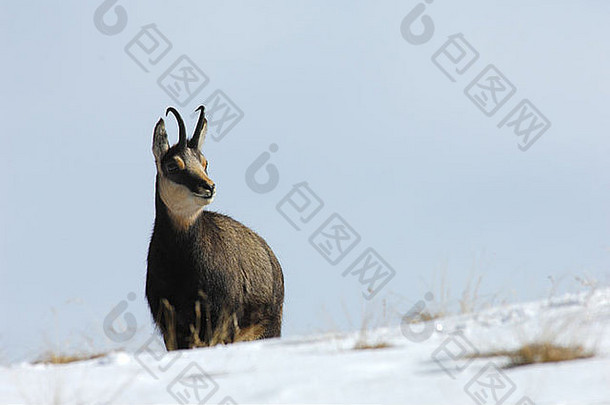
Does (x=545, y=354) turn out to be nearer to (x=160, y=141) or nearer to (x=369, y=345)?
(x=369, y=345)

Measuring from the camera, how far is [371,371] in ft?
17.7

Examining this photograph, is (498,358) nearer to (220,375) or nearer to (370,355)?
(370,355)

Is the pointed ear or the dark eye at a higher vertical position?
the pointed ear

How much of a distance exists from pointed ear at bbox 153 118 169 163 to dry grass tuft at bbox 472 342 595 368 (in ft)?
20.8

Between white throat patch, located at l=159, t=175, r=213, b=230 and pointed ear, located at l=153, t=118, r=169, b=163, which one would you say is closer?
white throat patch, located at l=159, t=175, r=213, b=230

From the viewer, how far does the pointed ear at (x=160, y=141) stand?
1078 cm

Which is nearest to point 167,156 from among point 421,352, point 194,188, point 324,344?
point 194,188

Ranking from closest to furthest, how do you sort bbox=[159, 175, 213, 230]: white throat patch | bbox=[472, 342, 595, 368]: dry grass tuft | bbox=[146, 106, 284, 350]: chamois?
bbox=[472, 342, 595, 368]: dry grass tuft < bbox=[146, 106, 284, 350]: chamois < bbox=[159, 175, 213, 230]: white throat patch

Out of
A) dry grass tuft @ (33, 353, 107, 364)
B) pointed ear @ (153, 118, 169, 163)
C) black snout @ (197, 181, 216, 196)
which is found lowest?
dry grass tuft @ (33, 353, 107, 364)

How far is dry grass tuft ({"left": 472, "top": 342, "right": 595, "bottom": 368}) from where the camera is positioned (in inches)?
211

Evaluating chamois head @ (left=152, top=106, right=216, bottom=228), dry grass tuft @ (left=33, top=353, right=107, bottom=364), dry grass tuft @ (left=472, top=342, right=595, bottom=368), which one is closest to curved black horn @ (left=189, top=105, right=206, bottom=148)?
chamois head @ (left=152, top=106, right=216, bottom=228)

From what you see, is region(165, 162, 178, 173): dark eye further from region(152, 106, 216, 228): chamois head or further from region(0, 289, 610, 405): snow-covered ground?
region(0, 289, 610, 405): snow-covered ground

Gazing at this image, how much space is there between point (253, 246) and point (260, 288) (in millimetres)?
704

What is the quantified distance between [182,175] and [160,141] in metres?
0.80
